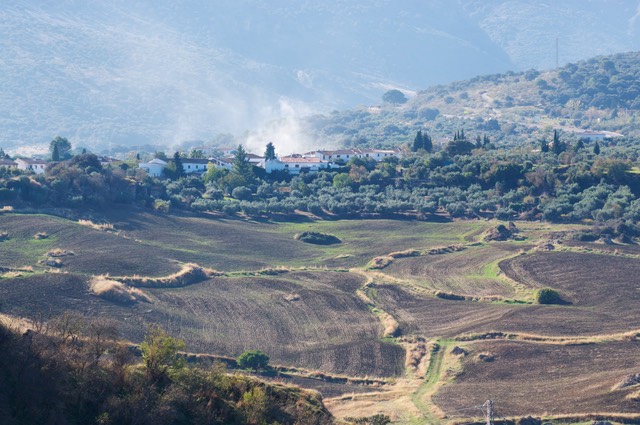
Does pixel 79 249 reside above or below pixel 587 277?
above

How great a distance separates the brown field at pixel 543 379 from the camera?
179 ft

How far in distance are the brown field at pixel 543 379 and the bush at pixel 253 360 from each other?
414 inches

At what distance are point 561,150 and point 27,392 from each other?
421ft

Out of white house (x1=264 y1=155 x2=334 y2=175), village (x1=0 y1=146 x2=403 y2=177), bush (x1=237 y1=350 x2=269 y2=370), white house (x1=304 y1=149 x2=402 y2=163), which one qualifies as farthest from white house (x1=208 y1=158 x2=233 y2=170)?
bush (x1=237 y1=350 x2=269 y2=370)

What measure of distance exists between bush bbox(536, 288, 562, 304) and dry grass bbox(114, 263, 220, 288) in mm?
25575

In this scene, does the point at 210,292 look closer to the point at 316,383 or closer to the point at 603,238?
the point at 316,383

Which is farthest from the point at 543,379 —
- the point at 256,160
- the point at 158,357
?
the point at 256,160

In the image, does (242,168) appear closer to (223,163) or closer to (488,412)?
(223,163)

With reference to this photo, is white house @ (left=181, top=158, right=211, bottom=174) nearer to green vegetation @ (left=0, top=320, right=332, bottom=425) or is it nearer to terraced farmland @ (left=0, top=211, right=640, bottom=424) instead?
terraced farmland @ (left=0, top=211, right=640, bottom=424)

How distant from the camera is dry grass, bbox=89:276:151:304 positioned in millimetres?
71938

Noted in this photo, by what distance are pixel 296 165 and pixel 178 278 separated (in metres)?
69.2

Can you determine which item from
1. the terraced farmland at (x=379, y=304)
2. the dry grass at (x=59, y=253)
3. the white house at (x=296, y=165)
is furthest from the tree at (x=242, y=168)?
the dry grass at (x=59, y=253)

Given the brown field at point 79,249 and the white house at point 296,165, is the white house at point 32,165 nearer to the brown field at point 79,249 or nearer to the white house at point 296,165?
the white house at point 296,165

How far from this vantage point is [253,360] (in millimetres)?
61656
